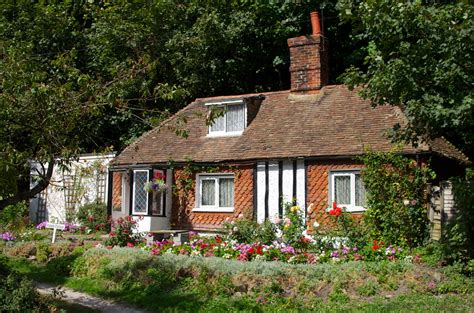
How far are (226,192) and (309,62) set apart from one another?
18.0ft

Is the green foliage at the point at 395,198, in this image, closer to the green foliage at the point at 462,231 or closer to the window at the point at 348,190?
the window at the point at 348,190

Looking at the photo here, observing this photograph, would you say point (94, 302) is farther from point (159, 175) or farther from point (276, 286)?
point (159, 175)

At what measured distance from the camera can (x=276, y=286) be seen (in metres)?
10.9

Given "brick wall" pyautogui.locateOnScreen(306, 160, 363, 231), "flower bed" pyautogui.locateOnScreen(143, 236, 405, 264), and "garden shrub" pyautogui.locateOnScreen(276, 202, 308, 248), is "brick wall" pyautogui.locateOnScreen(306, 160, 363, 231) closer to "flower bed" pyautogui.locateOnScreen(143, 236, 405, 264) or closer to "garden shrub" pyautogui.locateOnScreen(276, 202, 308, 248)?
"garden shrub" pyautogui.locateOnScreen(276, 202, 308, 248)

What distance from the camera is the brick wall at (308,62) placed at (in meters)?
20.1

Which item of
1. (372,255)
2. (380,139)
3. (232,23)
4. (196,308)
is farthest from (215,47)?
(196,308)

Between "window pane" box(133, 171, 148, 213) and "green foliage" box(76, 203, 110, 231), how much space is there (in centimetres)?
168

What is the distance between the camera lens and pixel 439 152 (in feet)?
52.5

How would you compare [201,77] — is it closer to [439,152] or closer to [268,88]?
[268,88]

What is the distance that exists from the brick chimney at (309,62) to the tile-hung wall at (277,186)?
3943mm

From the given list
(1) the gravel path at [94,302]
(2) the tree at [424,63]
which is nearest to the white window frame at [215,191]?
(1) the gravel path at [94,302]

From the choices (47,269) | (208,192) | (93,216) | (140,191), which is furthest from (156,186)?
(47,269)

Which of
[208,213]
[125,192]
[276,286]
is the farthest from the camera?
[125,192]

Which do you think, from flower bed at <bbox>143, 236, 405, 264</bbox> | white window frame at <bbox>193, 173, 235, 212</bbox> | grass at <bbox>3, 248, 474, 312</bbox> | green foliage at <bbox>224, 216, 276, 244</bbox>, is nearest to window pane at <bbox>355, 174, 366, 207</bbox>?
flower bed at <bbox>143, 236, 405, 264</bbox>
